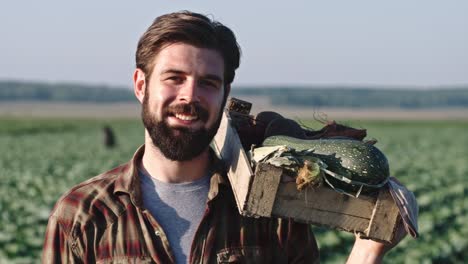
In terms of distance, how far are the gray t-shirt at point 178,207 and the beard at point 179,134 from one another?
14 centimetres

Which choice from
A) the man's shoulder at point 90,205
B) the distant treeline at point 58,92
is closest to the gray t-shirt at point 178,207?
the man's shoulder at point 90,205

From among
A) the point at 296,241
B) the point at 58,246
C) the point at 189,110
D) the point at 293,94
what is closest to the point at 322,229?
the point at 296,241

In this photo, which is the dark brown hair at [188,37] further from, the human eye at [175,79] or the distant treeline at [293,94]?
the distant treeline at [293,94]

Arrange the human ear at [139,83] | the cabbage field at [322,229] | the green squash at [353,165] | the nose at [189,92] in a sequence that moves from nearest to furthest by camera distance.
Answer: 1. the nose at [189,92]
2. the green squash at [353,165]
3. the human ear at [139,83]
4. the cabbage field at [322,229]

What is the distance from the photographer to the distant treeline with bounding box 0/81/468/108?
173875 mm

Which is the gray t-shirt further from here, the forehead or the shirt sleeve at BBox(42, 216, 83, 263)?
the forehead

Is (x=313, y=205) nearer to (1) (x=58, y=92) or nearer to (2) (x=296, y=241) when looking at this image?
(2) (x=296, y=241)

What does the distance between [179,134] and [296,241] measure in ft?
2.06

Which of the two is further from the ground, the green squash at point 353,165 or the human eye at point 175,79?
the human eye at point 175,79

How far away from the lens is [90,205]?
321 cm

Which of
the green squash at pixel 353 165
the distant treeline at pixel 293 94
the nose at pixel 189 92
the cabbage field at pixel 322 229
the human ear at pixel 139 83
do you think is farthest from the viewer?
the distant treeline at pixel 293 94

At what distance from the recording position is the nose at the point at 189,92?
3021 millimetres

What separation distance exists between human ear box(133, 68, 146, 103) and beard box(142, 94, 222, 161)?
10 cm

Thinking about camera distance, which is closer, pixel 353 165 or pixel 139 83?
pixel 353 165
